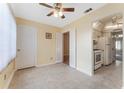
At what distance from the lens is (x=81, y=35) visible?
381cm

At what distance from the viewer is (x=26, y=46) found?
13.8 ft

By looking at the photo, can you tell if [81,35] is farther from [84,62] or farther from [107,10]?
[107,10]

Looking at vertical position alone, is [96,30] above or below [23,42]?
above

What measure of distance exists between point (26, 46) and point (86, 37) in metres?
2.66

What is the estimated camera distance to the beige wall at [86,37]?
291 centimetres

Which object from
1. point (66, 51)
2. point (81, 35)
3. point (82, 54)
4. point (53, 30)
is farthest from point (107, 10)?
point (66, 51)

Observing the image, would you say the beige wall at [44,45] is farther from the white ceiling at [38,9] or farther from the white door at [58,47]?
the white ceiling at [38,9]

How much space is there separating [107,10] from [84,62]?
1.97 m

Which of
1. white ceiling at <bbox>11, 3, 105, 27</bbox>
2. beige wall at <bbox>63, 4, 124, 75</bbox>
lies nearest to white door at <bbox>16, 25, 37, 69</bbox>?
white ceiling at <bbox>11, 3, 105, 27</bbox>

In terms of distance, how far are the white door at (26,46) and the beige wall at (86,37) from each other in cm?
209

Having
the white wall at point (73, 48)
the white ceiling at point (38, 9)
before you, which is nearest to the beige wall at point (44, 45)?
the white ceiling at point (38, 9)

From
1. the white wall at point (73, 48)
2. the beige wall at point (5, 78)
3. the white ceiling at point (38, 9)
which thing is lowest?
the beige wall at point (5, 78)

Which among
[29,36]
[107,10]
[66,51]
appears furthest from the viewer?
[66,51]

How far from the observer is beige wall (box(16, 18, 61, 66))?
457 centimetres
